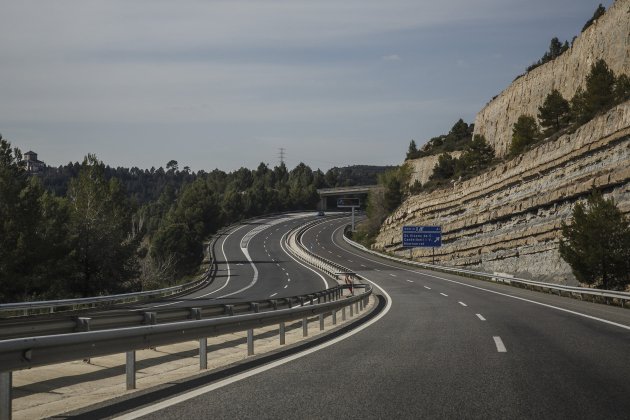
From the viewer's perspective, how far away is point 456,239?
73125 millimetres

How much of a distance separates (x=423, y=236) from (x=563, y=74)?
26.6 metres

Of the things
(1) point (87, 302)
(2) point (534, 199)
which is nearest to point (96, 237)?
(1) point (87, 302)

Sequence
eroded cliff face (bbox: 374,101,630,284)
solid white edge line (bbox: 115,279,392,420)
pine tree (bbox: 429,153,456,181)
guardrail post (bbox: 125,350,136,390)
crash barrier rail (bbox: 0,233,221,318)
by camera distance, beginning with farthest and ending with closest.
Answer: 1. pine tree (bbox: 429,153,456,181)
2. eroded cliff face (bbox: 374,101,630,284)
3. crash barrier rail (bbox: 0,233,221,318)
4. guardrail post (bbox: 125,350,136,390)
5. solid white edge line (bbox: 115,279,392,420)

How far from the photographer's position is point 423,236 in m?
71.7

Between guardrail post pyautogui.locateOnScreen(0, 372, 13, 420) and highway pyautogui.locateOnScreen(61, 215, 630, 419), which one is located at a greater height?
guardrail post pyautogui.locateOnScreen(0, 372, 13, 420)

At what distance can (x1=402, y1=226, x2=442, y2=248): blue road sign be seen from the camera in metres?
71.2

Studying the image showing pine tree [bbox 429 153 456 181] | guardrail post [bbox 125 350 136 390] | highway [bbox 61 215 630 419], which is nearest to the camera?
highway [bbox 61 215 630 419]

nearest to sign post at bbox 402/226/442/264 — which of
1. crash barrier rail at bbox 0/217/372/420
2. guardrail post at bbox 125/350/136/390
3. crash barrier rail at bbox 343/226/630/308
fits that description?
crash barrier rail at bbox 343/226/630/308

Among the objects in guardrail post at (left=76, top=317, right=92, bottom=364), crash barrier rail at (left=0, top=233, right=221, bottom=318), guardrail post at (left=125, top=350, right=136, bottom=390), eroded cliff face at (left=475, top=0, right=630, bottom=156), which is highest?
eroded cliff face at (left=475, top=0, right=630, bottom=156)

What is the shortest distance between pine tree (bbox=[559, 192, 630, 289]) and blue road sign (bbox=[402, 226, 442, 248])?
33.5 meters

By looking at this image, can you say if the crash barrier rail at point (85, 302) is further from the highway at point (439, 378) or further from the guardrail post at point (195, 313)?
the highway at point (439, 378)

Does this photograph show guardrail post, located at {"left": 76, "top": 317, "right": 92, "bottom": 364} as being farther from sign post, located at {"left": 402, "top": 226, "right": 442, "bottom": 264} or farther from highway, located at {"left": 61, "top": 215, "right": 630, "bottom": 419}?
sign post, located at {"left": 402, "top": 226, "right": 442, "bottom": 264}

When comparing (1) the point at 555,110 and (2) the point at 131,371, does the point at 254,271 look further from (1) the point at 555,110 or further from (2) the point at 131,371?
(2) the point at 131,371

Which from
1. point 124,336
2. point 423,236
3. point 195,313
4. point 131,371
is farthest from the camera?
point 423,236
